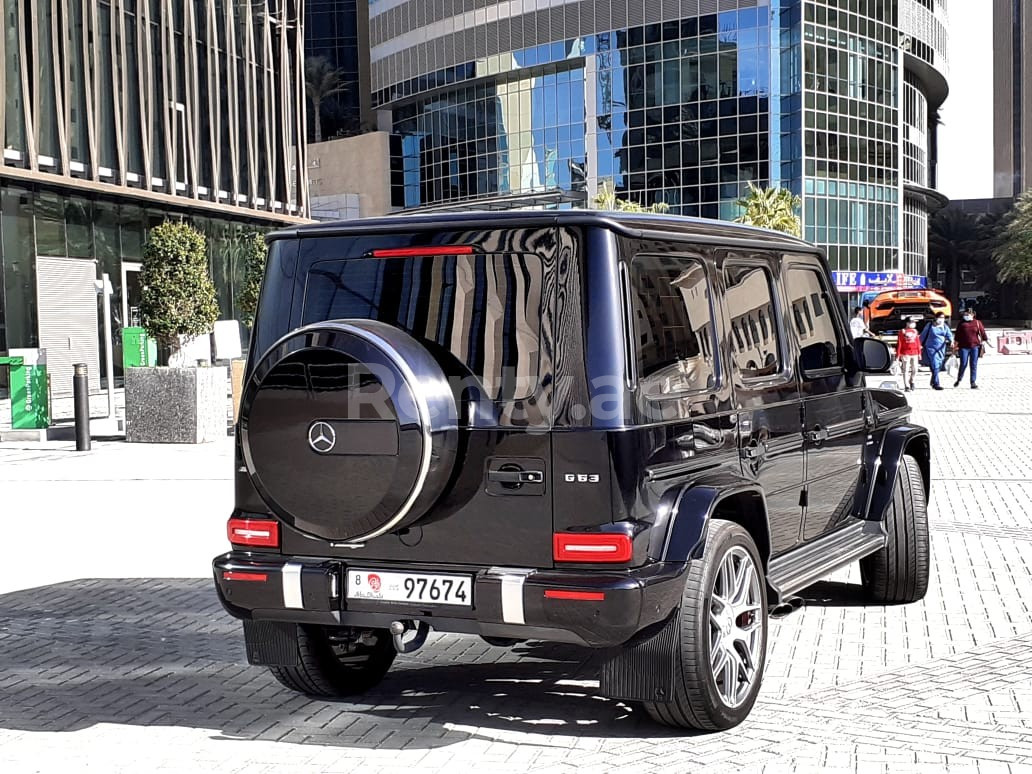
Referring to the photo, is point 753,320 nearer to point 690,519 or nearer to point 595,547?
point 690,519

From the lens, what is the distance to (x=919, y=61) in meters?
89.7

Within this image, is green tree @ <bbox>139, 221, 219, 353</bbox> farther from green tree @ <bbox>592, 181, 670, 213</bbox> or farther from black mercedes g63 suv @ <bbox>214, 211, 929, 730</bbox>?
green tree @ <bbox>592, 181, 670, 213</bbox>

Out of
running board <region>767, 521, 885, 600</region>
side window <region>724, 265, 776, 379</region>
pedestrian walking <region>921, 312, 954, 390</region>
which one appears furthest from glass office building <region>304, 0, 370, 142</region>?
side window <region>724, 265, 776, 379</region>

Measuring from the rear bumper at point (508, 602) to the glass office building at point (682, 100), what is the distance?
61743 millimetres

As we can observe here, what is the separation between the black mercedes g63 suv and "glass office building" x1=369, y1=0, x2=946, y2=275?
61.5 meters

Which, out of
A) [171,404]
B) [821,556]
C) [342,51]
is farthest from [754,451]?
[342,51]

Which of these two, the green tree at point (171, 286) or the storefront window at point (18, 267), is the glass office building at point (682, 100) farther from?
the green tree at point (171, 286)

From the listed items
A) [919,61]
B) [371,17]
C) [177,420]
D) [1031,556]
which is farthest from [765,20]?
[1031,556]

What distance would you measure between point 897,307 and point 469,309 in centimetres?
3940

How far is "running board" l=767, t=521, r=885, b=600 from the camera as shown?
5293 mm

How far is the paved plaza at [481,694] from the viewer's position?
15.0ft

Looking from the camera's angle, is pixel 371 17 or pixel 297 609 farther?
pixel 371 17

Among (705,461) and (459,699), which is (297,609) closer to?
(459,699)

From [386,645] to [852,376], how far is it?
264cm
